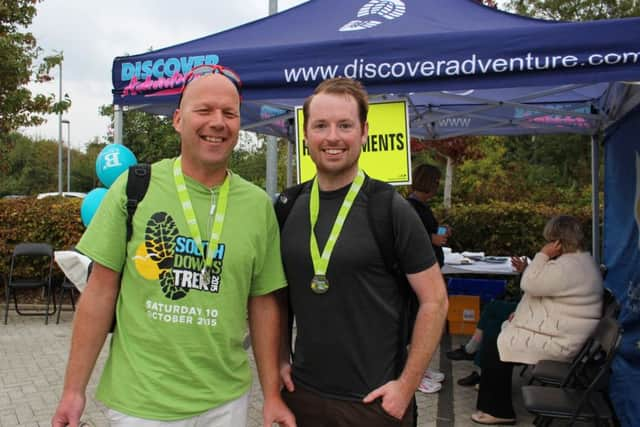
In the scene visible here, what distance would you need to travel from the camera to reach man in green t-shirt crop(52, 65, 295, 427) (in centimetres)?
168

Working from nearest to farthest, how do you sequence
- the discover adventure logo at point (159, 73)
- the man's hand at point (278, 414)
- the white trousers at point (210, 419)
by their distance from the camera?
1. the white trousers at point (210, 419)
2. the man's hand at point (278, 414)
3. the discover adventure logo at point (159, 73)

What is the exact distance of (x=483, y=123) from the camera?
6578mm

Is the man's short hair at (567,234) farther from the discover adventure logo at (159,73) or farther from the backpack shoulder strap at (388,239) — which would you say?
the discover adventure logo at (159,73)

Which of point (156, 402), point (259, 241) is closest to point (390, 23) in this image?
point (259, 241)

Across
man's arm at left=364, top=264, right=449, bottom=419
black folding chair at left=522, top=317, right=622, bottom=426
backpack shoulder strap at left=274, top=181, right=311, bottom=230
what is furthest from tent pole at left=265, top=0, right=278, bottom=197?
man's arm at left=364, top=264, right=449, bottom=419

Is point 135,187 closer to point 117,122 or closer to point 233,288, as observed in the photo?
point 233,288

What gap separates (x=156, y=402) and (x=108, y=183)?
3.34 metres

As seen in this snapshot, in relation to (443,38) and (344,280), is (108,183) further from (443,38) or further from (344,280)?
(344,280)

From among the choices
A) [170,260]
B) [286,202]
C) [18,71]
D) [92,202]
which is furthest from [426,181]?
[18,71]

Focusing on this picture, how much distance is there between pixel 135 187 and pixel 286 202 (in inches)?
20.3

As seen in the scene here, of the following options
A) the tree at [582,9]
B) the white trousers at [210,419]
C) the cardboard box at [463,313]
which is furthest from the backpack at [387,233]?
the tree at [582,9]

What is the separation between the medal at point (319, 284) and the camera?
1.76 metres

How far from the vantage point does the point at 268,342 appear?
1908 mm

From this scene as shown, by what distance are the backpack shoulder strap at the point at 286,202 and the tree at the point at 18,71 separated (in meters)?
9.29
